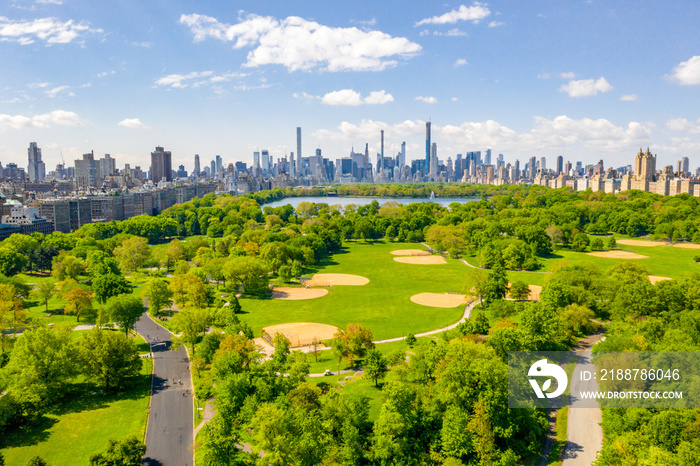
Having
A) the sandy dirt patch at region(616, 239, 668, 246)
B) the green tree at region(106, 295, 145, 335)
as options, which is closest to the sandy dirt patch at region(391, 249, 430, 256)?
the sandy dirt patch at region(616, 239, 668, 246)

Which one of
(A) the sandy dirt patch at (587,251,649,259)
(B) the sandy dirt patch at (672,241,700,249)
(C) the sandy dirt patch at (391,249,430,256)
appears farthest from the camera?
(B) the sandy dirt patch at (672,241,700,249)

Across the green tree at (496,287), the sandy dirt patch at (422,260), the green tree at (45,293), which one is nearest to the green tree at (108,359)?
the green tree at (45,293)

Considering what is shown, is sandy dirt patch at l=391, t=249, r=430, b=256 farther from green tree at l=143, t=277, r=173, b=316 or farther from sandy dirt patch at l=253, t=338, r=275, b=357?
sandy dirt patch at l=253, t=338, r=275, b=357

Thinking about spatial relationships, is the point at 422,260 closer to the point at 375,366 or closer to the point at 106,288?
the point at 375,366

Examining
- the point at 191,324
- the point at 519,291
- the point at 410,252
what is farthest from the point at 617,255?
the point at 191,324

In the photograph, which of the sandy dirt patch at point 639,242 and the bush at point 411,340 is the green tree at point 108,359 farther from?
the sandy dirt patch at point 639,242
